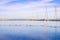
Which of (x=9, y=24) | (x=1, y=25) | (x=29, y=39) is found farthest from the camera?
(x=9, y=24)

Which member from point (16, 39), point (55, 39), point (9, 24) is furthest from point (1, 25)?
point (55, 39)

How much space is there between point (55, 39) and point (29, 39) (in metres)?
1.16

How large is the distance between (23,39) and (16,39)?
12.3 inches

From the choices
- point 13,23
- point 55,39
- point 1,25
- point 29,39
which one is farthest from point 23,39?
point 13,23

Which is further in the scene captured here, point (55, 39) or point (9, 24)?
point (9, 24)

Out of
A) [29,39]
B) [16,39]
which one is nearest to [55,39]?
[29,39]

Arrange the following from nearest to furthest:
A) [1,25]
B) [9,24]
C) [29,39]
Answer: [29,39]
[1,25]
[9,24]

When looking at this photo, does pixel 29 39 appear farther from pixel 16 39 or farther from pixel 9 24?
pixel 9 24

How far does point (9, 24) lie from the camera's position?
1120 centimetres

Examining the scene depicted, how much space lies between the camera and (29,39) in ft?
15.4

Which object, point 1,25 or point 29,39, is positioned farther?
point 1,25

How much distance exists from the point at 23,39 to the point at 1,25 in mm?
6288

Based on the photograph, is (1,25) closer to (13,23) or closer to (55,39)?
(13,23)

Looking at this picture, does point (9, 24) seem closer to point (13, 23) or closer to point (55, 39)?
point (13, 23)
